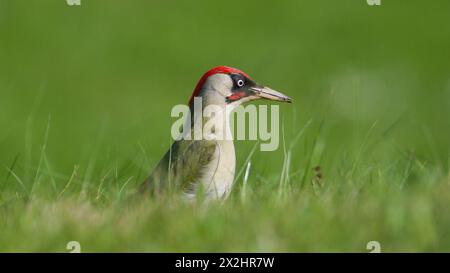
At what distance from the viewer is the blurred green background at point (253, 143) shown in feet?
16.5

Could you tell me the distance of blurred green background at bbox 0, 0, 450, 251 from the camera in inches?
198

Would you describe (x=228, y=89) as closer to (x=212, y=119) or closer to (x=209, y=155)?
(x=212, y=119)

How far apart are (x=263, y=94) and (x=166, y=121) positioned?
661cm

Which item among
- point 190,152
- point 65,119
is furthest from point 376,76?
point 190,152

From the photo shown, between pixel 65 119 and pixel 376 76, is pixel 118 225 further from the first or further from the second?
pixel 65 119

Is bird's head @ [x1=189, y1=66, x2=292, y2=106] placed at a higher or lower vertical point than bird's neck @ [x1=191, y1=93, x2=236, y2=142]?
higher

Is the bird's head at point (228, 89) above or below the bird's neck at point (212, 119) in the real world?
above

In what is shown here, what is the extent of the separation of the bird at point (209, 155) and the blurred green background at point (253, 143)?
208 millimetres

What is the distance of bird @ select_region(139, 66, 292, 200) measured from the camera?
20.8 ft

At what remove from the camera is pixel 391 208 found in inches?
197

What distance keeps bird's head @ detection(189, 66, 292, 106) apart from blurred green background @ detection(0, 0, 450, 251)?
217 millimetres

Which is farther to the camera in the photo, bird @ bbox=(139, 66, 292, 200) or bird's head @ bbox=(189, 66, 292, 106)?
bird's head @ bbox=(189, 66, 292, 106)

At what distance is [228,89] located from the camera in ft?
23.0

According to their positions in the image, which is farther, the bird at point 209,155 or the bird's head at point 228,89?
the bird's head at point 228,89
